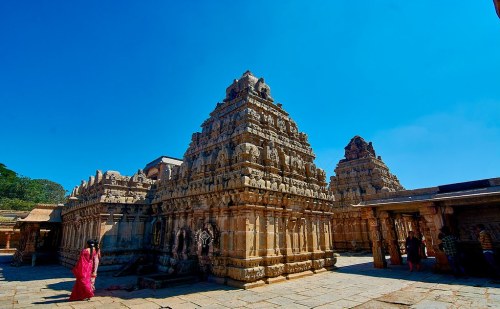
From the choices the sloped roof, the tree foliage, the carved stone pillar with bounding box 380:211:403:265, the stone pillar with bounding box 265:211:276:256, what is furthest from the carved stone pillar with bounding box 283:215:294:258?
the tree foliage

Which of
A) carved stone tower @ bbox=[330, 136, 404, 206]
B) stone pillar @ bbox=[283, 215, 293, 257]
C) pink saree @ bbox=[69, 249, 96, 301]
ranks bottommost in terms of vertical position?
pink saree @ bbox=[69, 249, 96, 301]

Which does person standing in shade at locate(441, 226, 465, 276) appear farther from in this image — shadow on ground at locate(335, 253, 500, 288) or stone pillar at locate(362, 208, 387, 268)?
stone pillar at locate(362, 208, 387, 268)

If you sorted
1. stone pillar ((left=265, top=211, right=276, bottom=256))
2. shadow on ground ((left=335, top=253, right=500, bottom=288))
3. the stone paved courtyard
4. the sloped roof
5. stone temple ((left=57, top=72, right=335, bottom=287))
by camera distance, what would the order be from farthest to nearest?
the sloped roof → stone pillar ((left=265, top=211, right=276, bottom=256)) → stone temple ((left=57, top=72, right=335, bottom=287)) → shadow on ground ((left=335, top=253, right=500, bottom=288)) → the stone paved courtyard

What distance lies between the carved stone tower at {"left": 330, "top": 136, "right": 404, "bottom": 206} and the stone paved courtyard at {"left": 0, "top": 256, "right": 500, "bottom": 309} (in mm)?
16672

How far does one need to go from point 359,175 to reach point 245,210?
22.5 metres

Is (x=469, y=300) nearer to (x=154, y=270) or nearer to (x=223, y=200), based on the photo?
(x=223, y=200)

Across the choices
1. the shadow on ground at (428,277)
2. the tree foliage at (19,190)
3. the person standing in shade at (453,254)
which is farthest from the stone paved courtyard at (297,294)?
the tree foliage at (19,190)

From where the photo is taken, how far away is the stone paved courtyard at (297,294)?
7.80 m

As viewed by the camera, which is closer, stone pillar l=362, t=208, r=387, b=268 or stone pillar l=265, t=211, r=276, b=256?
stone pillar l=265, t=211, r=276, b=256

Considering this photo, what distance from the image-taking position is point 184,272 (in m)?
11.5

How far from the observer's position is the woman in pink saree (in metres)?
8.73

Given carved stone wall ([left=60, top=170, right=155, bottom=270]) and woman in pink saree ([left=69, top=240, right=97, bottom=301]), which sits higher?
carved stone wall ([left=60, top=170, right=155, bottom=270])

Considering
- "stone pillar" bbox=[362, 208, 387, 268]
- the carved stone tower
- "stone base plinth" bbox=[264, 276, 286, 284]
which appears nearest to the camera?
"stone base plinth" bbox=[264, 276, 286, 284]

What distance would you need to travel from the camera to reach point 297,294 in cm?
923
